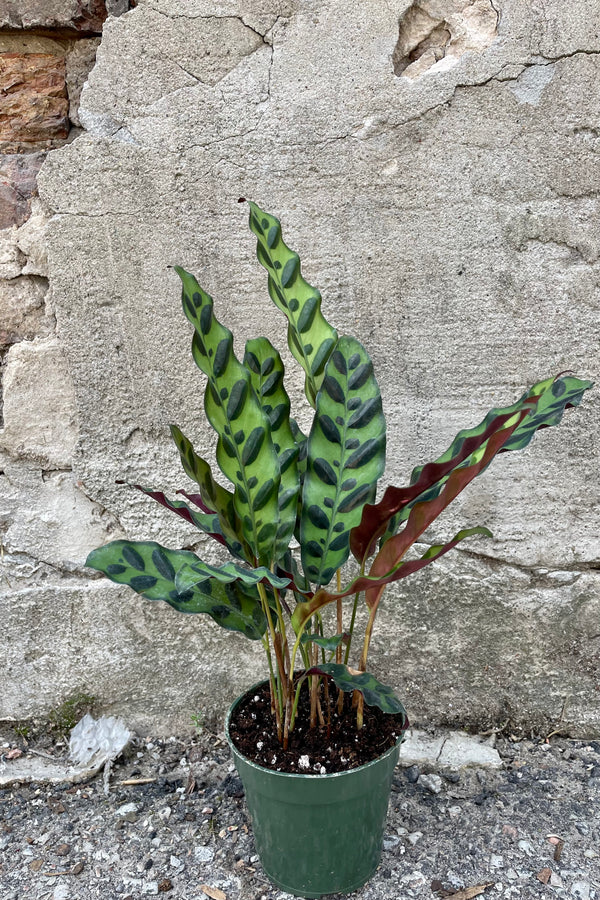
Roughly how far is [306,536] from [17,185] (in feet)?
3.24

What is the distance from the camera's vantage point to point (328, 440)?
3.53 ft

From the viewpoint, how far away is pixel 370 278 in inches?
56.8

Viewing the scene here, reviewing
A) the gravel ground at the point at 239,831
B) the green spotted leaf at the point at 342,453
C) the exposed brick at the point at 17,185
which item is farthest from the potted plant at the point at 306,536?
the exposed brick at the point at 17,185

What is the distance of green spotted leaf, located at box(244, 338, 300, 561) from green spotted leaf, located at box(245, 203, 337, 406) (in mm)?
54

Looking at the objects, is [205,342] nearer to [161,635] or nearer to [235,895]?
[161,635]

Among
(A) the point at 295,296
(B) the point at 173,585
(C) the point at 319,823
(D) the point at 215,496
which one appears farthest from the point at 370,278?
(C) the point at 319,823

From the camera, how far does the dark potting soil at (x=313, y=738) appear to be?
3.76ft

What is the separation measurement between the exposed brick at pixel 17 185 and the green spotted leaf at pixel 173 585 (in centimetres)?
80

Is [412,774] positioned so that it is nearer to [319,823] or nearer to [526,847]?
[526,847]

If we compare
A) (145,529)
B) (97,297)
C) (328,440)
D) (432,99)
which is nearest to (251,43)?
(432,99)

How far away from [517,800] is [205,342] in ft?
3.61

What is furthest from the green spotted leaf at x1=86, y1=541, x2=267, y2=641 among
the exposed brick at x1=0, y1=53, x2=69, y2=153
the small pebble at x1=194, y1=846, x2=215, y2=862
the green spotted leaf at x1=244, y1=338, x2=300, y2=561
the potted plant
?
the exposed brick at x1=0, y1=53, x2=69, y2=153

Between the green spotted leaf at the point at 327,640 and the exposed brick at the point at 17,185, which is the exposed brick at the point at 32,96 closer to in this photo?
the exposed brick at the point at 17,185

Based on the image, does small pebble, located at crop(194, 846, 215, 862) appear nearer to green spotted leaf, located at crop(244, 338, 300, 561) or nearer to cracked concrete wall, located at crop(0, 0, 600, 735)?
cracked concrete wall, located at crop(0, 0, 600, 735)
